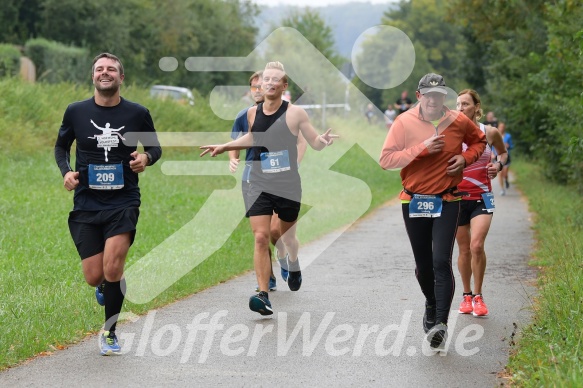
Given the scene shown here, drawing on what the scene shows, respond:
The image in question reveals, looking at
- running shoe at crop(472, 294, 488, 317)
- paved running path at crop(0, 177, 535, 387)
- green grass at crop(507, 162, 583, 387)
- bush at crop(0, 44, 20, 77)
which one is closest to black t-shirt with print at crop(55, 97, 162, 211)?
paved running path at crop(0, 177, 535, 387)

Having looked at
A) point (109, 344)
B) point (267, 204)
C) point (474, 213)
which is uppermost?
point (267, 204)

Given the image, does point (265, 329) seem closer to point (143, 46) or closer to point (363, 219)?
point (363, 219)

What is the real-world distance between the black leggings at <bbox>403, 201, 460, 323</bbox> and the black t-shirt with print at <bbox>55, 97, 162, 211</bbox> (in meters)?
2.05

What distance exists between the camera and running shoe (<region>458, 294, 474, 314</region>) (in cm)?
970

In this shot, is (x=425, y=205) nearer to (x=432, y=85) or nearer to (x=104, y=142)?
(x=432, y=85)

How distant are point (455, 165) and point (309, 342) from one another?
1702 mm

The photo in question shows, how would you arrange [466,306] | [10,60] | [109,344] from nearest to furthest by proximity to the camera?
[109,344] → [466,306] → [10,60]

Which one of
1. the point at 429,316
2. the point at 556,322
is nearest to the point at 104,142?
the point at 429,316

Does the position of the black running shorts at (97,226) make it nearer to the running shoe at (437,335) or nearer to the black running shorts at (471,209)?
the running shoe at (437,335)

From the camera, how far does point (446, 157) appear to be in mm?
8078

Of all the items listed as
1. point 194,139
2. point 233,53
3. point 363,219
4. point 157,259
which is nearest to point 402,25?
point 233,53

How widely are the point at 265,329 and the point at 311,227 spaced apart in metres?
9.02

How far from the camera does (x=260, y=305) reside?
8984mm

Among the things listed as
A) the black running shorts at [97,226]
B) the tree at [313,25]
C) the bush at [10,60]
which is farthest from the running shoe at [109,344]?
the tree at [313,25]
